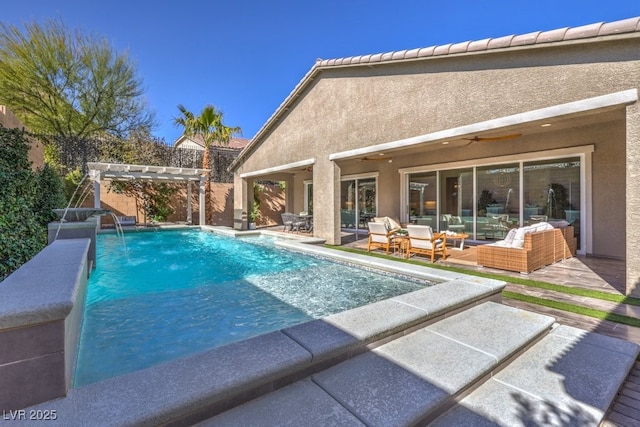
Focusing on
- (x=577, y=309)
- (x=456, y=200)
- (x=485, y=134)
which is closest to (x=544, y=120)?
(x=485, y=134)

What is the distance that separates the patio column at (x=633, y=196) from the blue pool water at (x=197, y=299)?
11.5 ft

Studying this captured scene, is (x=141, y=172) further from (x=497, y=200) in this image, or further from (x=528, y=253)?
(x=528, y=253)

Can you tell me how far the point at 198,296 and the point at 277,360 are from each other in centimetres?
389

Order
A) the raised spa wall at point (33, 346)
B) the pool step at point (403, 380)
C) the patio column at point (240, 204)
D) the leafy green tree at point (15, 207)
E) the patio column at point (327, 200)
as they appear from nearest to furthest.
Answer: the raised spa wall at point (33, 346) → the pool step at point (403, 380) → the leafy green tree at point (15, 207) → the patio column at point (327, 200) → the patio column at point (240, 204)

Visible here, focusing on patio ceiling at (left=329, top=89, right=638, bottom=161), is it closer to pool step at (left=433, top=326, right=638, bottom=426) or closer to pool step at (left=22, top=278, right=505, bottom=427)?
pool step at (left=433, top=326, right=638, bottom=426)

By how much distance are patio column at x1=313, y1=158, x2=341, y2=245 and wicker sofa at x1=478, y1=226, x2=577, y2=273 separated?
508 cm

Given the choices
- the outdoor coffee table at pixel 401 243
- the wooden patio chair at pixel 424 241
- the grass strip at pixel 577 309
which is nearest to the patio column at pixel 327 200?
the outdoor coffee table at pixel 401 243

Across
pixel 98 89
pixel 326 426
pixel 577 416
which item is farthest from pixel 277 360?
pixel 98 89

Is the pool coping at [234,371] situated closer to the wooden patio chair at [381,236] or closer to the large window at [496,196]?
the wooden patio chair at [381,236]

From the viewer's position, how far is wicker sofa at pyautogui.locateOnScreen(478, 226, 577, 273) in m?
6.91

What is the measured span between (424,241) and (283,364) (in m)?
6.76

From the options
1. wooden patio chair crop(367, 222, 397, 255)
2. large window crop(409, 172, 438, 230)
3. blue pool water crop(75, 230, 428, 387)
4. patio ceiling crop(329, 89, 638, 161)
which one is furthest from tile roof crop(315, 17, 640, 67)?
blue pool water crop(75, 230, 428, 387)

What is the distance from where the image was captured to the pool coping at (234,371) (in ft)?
6.55

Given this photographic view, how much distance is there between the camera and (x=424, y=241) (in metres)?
8.49
